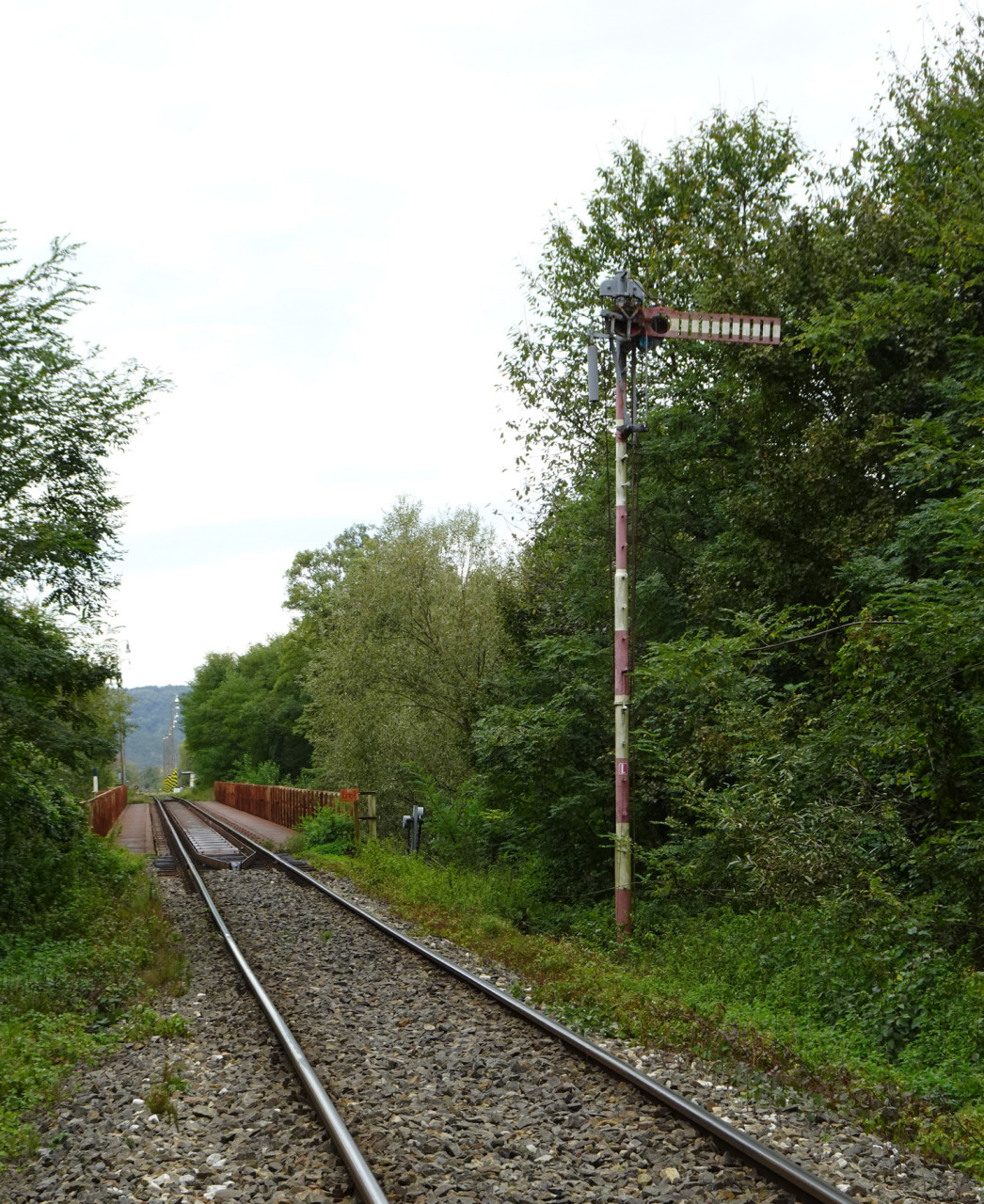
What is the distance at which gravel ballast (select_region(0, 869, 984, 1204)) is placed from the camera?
16.8ft

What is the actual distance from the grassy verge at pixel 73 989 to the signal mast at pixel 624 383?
15.9 feet

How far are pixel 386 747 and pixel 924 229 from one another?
17216mm

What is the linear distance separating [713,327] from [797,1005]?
7378mm

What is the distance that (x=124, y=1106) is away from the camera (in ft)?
21.3

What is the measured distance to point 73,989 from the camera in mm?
9633

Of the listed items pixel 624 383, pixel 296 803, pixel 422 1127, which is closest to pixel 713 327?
pixel 624 383

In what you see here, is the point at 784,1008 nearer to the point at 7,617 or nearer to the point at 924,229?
the point at 7,617

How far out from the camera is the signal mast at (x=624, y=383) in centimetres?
1213

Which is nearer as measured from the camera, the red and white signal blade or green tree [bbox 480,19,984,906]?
green tree [bbox 480,19,984,906]

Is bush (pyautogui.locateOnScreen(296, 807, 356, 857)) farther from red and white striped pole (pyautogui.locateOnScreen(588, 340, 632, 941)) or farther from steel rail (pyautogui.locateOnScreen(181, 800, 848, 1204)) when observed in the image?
steel rail (pyautogui.locateOnScreen(181, 800, 848, 1204))

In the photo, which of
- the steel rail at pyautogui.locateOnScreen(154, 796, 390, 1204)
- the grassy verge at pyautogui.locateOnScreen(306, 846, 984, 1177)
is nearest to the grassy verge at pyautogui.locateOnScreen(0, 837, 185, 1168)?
the steel rail at pyautogui.locateOnScreen(154, 796, 390, 1204)

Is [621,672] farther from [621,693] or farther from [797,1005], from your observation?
[797,1005]

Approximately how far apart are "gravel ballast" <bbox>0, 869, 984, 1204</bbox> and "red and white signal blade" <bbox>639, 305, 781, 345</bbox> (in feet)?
25.1

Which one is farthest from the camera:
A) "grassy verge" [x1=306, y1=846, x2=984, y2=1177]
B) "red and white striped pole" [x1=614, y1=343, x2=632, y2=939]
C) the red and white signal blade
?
the red and white signal blade
